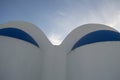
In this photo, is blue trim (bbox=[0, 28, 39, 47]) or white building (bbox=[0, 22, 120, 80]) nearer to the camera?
white building (bbox=[0, 22, 120, 80])

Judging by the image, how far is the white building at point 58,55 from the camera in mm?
14797

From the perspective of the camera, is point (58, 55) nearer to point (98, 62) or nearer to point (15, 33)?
point (15, 33)

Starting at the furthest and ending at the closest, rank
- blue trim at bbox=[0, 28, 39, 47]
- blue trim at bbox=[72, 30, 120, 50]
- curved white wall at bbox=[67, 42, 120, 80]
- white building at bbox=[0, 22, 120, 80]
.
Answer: blue trim at bbox=[0, 28, 39, 47] < blue trim at bbox=[72, 30, 120, 50] < white building at bbox=[0, 22, 120, 80] < curved white wall at bbox=[67, 42, 120, 80]

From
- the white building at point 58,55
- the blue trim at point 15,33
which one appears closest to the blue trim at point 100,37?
the white building at point 58,55

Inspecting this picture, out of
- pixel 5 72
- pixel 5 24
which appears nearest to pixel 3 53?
pixel 5 72

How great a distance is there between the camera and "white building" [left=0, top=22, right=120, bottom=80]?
14.8m

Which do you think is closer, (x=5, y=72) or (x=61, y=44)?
(x=5, y=72)

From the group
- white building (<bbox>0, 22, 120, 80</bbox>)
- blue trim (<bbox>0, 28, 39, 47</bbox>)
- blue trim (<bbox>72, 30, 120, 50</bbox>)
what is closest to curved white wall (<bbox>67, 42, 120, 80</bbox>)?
white building (<bbox>0, 22, 120, 80</bbox>)

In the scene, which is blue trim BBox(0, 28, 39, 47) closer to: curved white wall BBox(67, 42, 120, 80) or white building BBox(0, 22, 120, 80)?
white building BBox(0, 22, 120, 80)

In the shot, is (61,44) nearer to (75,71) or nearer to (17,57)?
(75,71)

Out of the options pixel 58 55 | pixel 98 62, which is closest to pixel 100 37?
pixel 98 62

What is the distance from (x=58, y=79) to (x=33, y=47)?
4.23m

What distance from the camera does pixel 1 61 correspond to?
14.8 meters

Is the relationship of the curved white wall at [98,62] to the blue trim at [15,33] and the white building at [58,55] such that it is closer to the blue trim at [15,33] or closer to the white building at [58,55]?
the white building at [58,55]
